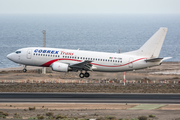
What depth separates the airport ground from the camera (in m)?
34.1

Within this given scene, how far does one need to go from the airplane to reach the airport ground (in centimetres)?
271

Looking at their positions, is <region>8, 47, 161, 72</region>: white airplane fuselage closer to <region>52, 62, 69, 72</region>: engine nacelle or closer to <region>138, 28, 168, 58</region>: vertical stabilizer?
<region>52, 62, 69, 72</region>: engine nacelle

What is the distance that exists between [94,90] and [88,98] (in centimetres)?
697

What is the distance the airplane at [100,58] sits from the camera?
5641 centimetres

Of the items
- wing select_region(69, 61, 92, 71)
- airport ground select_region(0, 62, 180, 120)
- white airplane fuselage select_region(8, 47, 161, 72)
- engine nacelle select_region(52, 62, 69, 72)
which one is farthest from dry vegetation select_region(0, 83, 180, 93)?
wing select_region(69, 61, 92, 71)

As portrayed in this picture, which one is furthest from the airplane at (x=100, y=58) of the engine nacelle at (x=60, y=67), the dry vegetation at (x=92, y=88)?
the dry vegetation at (x=92, y=88)

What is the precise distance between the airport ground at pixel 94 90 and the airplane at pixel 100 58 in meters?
2.71

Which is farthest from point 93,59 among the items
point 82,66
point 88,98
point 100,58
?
point 88,98

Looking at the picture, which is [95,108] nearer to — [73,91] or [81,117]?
[81,117]

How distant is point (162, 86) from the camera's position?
54.6 m

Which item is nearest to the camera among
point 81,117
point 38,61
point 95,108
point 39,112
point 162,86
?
point 81,117

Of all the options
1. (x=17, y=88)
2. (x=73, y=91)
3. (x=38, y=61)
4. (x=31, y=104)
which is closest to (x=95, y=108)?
(x=31, y=104)

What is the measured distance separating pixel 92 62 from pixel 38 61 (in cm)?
896

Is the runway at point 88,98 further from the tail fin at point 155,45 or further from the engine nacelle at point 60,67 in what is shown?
the tail fin at point 155,45
